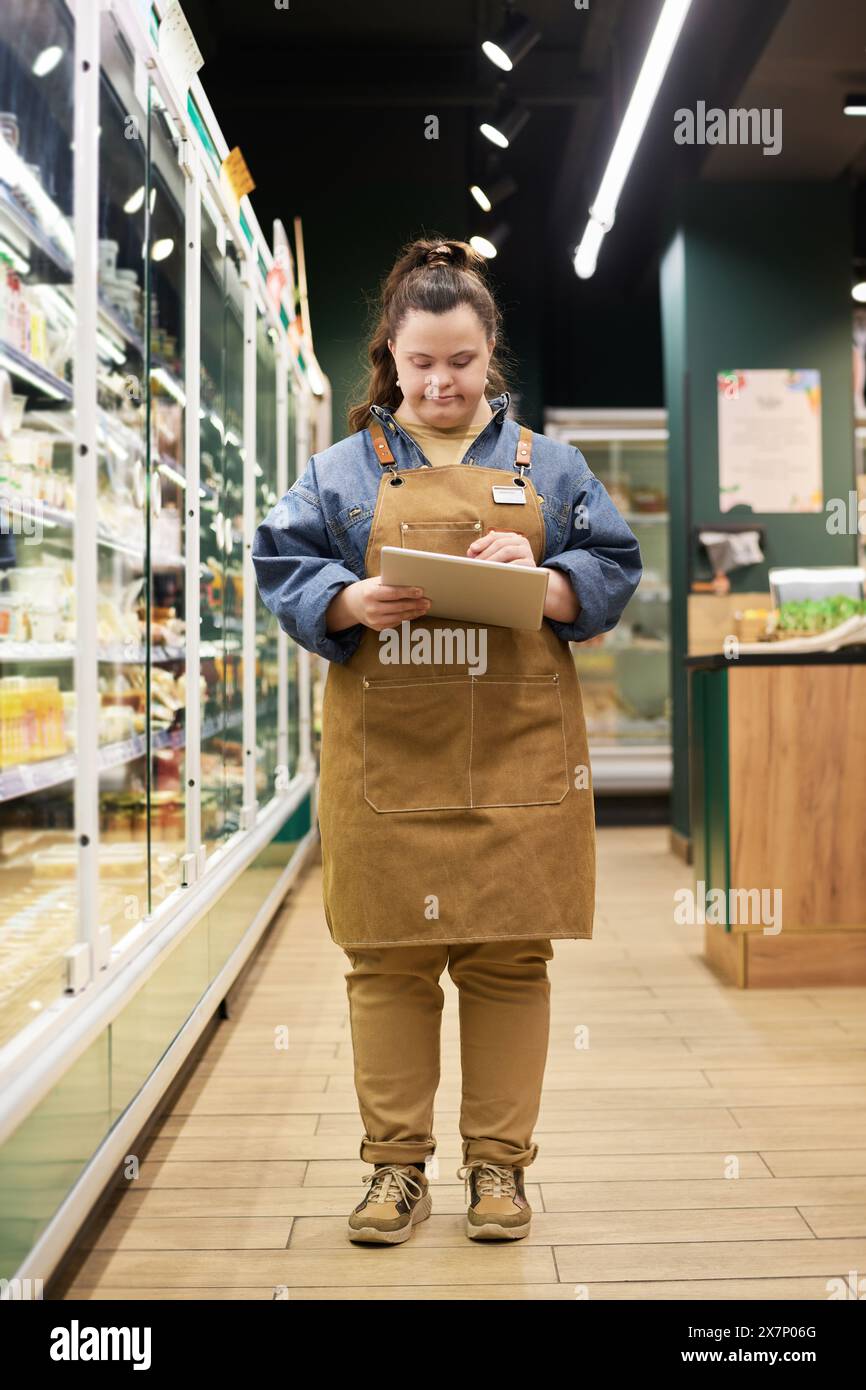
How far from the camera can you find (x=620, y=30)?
20.1 ft

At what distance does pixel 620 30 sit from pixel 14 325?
494cm

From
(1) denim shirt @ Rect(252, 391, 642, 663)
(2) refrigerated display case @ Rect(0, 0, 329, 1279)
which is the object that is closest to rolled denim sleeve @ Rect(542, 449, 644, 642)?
(1) denim shirt @ Rect(252, 391, 642, 663)

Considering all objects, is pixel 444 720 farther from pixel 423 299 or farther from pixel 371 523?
pixel 423 299

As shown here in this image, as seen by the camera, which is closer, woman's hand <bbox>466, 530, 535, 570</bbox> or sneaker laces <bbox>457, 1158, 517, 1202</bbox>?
woman's hand <bbox>466, 530, 535, 570</bbox>

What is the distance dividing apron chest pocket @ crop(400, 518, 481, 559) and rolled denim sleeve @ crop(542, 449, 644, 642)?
0.48ft

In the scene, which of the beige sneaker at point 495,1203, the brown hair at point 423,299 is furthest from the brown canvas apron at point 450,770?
the beige sneaker at point 495,1203

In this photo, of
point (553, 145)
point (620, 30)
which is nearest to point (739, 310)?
point (620, 30)

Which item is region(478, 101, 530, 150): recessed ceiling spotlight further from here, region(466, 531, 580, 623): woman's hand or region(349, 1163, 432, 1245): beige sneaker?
region(349, 1163, 432, 1245): beige sneaker

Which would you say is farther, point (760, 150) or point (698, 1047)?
point (760, 150)

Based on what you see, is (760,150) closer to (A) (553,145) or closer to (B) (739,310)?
(B) (739,310)

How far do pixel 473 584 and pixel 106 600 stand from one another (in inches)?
41.4

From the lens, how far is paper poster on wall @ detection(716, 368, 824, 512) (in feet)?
20.0

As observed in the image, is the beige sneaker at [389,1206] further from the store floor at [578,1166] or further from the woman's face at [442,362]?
the woman's face at [442,362]

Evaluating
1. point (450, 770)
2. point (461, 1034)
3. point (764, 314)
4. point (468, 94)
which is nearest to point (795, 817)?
point (461, 1034)
